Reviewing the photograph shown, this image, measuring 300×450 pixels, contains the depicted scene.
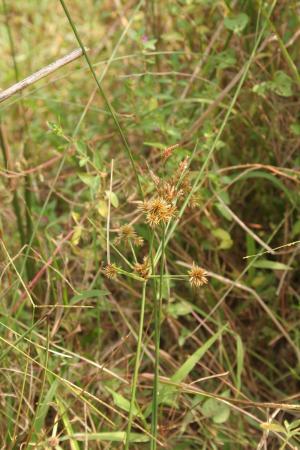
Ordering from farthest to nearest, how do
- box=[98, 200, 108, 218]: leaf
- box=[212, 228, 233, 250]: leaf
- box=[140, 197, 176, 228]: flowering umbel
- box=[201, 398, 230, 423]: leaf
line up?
box=[212, 228, 233, 250]: leaf, box=[98, 200, 108, 218]: leaf, box=[201, 398, 230, 423]: leaf, box=[140, 197, 176, 228]: flowering umbel

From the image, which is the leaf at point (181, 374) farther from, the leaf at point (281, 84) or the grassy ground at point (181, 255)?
the leaf at point (281, 84)

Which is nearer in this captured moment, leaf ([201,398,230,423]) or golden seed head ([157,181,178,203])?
golden seed head ([157,181,178,203])

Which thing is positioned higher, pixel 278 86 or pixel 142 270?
→ pixel 142 270

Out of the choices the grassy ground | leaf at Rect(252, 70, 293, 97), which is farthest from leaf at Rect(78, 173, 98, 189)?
leaf at Rect(252, 70, 293, 97)

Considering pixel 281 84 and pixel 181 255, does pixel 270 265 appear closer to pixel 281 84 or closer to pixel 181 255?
pixel 181 255

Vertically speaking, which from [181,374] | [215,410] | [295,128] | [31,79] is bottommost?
[215,410]

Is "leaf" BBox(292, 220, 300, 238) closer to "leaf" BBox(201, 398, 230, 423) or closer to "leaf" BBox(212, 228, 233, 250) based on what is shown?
"leaf" BBox(212, 228, 233, 250)

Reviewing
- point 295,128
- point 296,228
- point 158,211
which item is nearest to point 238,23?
point 295,128

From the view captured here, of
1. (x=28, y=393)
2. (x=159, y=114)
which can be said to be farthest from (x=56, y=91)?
(x=28, y=393)

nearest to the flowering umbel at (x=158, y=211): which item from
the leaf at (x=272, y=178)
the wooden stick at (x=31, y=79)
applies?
the wooden stick at (x=31, y=79)

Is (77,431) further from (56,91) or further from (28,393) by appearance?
(56,91)
